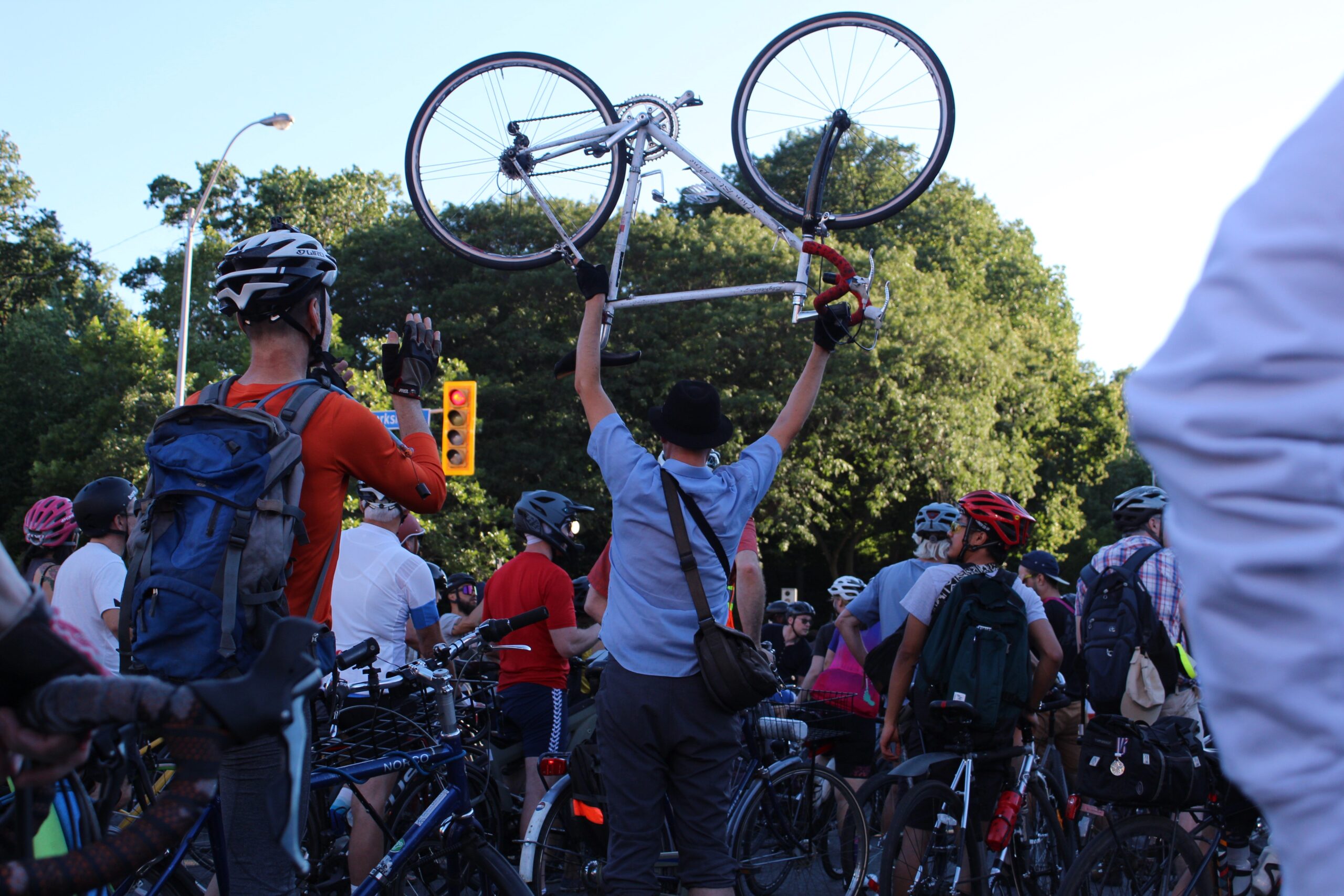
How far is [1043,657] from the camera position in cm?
541

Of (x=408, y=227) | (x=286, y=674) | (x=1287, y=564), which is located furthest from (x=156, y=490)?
(x=408, y=227)

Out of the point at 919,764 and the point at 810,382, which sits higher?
the point at 810,382

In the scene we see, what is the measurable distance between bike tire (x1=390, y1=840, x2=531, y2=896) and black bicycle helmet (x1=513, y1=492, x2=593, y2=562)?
251 centimetres

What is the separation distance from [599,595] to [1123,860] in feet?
8.64

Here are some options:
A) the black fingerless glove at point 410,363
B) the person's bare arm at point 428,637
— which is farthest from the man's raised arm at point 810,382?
the person's bare arm at point 428,637

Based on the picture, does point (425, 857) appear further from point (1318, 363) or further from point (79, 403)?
point (79, 403)

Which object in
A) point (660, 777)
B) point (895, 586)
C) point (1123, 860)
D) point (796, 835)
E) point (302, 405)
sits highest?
point (302, 405)

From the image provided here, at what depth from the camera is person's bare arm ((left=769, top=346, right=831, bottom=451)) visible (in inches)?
167

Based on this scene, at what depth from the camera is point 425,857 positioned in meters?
4.15

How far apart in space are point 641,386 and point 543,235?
19.9 m

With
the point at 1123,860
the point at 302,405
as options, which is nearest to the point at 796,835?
the point at 1123,860

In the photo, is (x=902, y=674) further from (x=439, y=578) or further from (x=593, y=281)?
(x=439, y=578)

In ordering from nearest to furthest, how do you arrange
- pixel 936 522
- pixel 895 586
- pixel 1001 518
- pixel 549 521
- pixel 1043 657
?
pixel 1001 518, pixel 1043 657, pixel 549 521, pixel 895 586, pixel 936 522

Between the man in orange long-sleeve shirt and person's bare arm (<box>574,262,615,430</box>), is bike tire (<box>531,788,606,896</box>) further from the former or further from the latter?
the man in orange long-sleeve shirt
